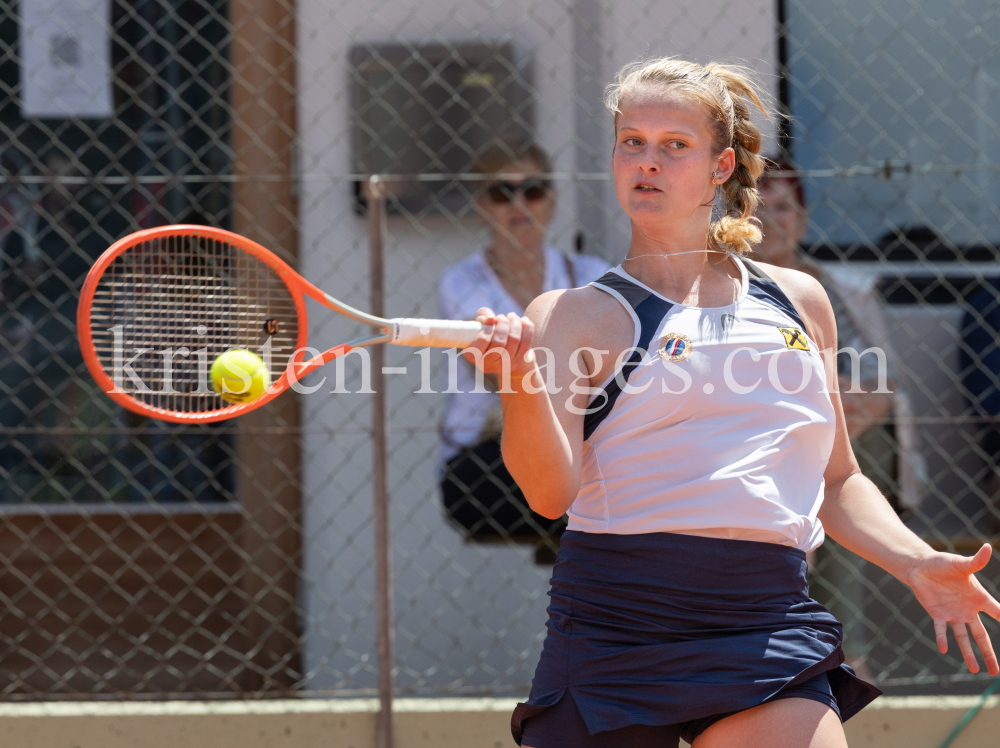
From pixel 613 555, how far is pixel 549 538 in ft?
5.08

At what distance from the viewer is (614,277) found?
5.16 ft

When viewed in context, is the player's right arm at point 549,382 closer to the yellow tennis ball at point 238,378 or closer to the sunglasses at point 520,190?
the yellow tennis ball at point 238,378

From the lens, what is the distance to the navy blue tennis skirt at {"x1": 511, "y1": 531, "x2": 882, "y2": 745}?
1425mm

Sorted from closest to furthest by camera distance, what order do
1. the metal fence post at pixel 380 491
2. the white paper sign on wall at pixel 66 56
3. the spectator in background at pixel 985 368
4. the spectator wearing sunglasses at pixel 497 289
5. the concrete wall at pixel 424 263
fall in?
the metal fence post at pixel 380 491
the spectator wearing sunglasses at pixel 497 289
the spectator in background at pixel 985 368
the concrete wall at pixel 424 263
the white paper sign on wall at pixel 66 56

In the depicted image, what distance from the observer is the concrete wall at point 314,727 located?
2793 mm

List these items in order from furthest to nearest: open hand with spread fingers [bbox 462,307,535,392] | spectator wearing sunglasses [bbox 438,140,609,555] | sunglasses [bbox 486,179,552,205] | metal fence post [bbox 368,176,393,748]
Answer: sunglasses [bbox 486,179,552,205]
spectator wearing sunglasses [bbox 438,140,609,555]
metal fence post [bbox 368,176,393,748]
open hand with spread fingers [bbox 462,307,535,392]

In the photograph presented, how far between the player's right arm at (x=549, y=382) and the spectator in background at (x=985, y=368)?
2164 millimetres

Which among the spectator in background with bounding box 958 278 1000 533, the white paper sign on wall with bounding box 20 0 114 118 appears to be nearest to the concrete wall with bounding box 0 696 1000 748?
the spectator in background with bounding box 958 278 1000 533

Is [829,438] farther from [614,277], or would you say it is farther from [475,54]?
[475,54]

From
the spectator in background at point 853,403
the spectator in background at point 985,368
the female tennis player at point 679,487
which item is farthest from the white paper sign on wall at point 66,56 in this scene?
the spectator in background at point 985,368

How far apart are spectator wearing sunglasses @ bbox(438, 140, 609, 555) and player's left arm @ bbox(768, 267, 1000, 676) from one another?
1.36 meters

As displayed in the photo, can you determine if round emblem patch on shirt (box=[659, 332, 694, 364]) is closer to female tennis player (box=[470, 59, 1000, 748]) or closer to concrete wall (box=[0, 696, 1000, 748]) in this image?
female tennis player (box=[470, 59, 1000, 748])

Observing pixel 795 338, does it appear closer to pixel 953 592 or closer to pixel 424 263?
pixel 953 592

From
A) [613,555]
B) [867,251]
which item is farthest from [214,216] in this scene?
[613,555]
